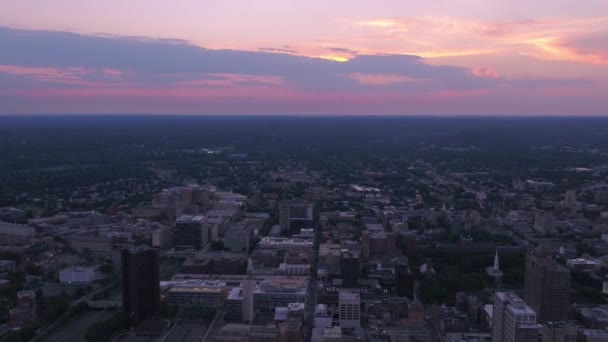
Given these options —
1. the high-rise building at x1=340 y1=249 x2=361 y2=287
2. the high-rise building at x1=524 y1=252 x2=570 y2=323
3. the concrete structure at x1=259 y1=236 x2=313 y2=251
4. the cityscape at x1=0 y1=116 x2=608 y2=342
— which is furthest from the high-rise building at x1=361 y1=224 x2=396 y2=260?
the high-rise building at x1=524 y1=252 x2=570 y2=323

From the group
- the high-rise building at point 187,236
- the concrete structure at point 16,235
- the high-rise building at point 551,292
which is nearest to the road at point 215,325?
the high-rise building at point 187,236

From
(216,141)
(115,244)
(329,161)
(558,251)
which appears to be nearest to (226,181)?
(329,161)

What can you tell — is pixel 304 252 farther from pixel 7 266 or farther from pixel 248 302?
pixel 7 266

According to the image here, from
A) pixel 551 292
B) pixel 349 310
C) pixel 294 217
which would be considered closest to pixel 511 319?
pixel 551 292

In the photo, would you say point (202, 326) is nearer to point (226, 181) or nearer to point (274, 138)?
point (226, 181)

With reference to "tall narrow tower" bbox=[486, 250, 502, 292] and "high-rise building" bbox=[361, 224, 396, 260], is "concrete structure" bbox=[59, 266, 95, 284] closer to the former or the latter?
"high-rise building" bbox=[361, 224, 396, 260]

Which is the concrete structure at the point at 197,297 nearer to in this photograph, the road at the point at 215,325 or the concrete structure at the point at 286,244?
the road at the point at 215,325
